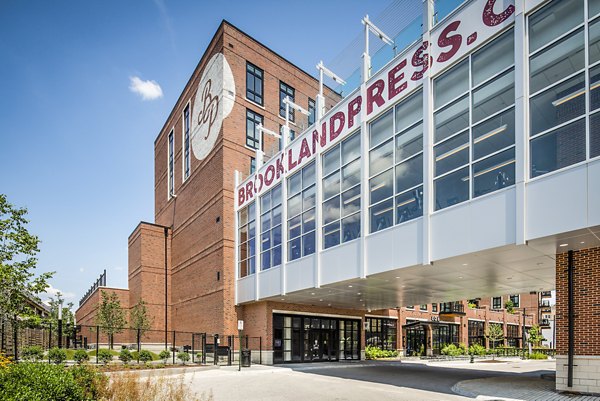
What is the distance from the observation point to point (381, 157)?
18312 millimetres

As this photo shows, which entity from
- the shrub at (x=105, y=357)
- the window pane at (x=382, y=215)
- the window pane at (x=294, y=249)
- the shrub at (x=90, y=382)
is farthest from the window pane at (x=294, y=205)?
the shrub at (x=90, y=382)

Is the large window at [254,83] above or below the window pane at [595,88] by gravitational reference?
above

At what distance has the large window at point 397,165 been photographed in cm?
1644

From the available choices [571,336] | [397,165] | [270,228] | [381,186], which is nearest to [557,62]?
[397,165]

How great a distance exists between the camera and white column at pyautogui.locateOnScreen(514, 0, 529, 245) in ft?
41.1

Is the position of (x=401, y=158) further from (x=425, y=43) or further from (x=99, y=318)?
(x=99, y=318)

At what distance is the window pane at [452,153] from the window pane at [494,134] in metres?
0.39

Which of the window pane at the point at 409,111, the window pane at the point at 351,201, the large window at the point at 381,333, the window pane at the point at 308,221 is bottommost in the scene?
the large window at the point at 381,333

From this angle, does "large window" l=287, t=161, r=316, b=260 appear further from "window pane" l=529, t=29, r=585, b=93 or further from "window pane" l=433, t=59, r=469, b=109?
"window pane" l=529, t=29, r=585, b=93

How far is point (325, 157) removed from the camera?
22.0 m

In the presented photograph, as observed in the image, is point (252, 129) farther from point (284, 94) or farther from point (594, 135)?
point (594, 135)

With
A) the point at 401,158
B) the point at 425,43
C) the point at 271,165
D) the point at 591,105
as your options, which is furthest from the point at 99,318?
the point at 591,105

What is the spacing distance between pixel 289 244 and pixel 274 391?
380 inches

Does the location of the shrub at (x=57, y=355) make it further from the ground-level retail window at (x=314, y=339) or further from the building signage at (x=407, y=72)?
the building signage at (x=407, y=72)
